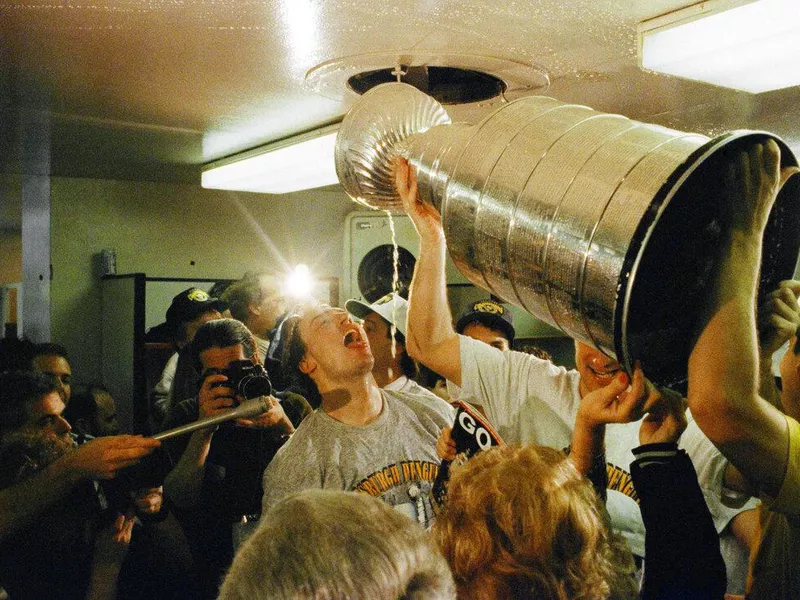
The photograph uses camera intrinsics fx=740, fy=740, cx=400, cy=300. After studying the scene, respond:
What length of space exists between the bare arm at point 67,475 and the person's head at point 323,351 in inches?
22.6

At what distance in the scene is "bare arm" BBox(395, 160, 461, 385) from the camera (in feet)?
5.10

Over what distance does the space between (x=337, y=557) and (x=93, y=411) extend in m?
3.38

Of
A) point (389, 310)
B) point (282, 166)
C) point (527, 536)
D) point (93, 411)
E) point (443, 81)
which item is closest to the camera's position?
point (527, 536)

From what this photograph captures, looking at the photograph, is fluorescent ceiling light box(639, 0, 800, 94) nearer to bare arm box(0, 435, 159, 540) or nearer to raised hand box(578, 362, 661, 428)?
raised hand box(578, 362, 661, 428)

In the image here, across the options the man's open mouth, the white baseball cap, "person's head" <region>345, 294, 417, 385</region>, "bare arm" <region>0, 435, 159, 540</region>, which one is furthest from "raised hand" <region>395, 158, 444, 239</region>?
"person's head" <region>345, 294, 417, 385</region>

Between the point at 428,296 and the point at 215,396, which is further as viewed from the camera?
the point at 215,396

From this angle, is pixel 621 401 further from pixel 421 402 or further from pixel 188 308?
pixel 188 308

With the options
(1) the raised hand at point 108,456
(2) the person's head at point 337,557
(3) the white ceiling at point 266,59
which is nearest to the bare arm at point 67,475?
(1) the raised hand at point 108,456

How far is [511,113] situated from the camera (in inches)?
51.4

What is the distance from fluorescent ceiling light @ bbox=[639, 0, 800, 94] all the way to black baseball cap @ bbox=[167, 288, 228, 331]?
296cm

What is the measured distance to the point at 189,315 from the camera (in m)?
4.17

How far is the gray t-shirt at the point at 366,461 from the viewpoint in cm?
211

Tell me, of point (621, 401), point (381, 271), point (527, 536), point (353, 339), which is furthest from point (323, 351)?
point (381, 271)

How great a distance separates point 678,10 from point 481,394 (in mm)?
1134
